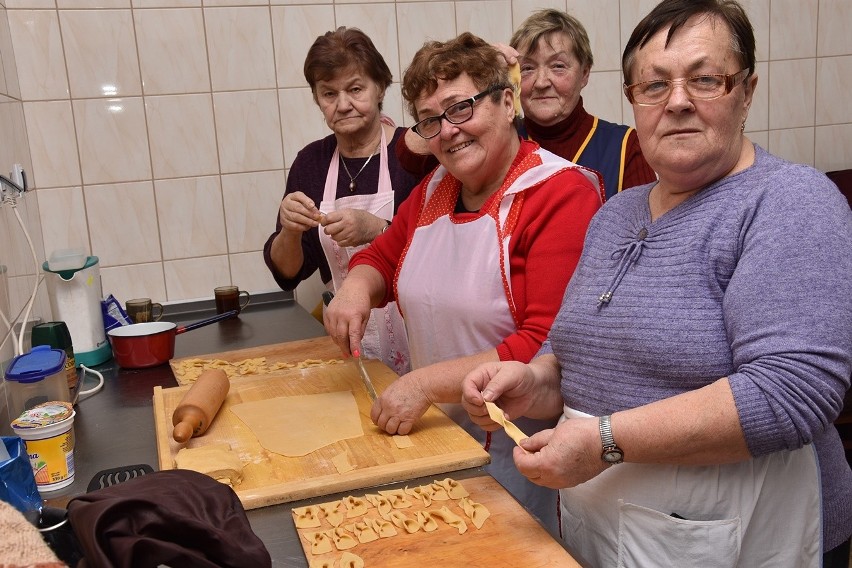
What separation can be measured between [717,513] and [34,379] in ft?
3.92

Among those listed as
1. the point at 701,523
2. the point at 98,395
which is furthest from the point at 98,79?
the point at 701,523

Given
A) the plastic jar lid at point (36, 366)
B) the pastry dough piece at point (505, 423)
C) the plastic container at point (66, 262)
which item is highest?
the plastic container at point (66, 262)

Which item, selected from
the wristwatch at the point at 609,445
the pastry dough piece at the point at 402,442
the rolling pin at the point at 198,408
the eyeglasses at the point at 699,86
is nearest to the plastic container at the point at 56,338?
the rolling pin at the point at 198,408

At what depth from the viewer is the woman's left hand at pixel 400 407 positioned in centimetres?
140

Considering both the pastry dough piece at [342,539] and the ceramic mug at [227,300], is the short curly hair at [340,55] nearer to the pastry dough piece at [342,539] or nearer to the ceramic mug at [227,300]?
the ceramic mug at [227,300]

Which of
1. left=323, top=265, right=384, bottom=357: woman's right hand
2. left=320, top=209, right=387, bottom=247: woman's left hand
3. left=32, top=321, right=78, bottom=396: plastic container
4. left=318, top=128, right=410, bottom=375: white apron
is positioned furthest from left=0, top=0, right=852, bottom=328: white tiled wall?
left=323, top=265, right=384, bottom=357: woman's right hand

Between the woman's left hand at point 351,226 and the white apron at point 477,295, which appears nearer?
the white apron at point 477,295

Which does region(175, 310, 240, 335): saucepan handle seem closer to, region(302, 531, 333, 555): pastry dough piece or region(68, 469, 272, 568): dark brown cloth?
region(302, 531, 333, 555): pastry dough piece

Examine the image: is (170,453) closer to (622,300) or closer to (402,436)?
(402,436)

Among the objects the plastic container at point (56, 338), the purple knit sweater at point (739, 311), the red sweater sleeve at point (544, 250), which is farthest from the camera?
the plastic container at point (56, 338)

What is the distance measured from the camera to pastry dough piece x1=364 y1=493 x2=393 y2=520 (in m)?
1.12

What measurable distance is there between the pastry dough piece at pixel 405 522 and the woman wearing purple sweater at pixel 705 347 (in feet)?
0.57

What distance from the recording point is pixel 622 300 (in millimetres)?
1140

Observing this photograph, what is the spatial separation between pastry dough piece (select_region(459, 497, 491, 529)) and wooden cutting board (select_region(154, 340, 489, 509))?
15 centimetres
